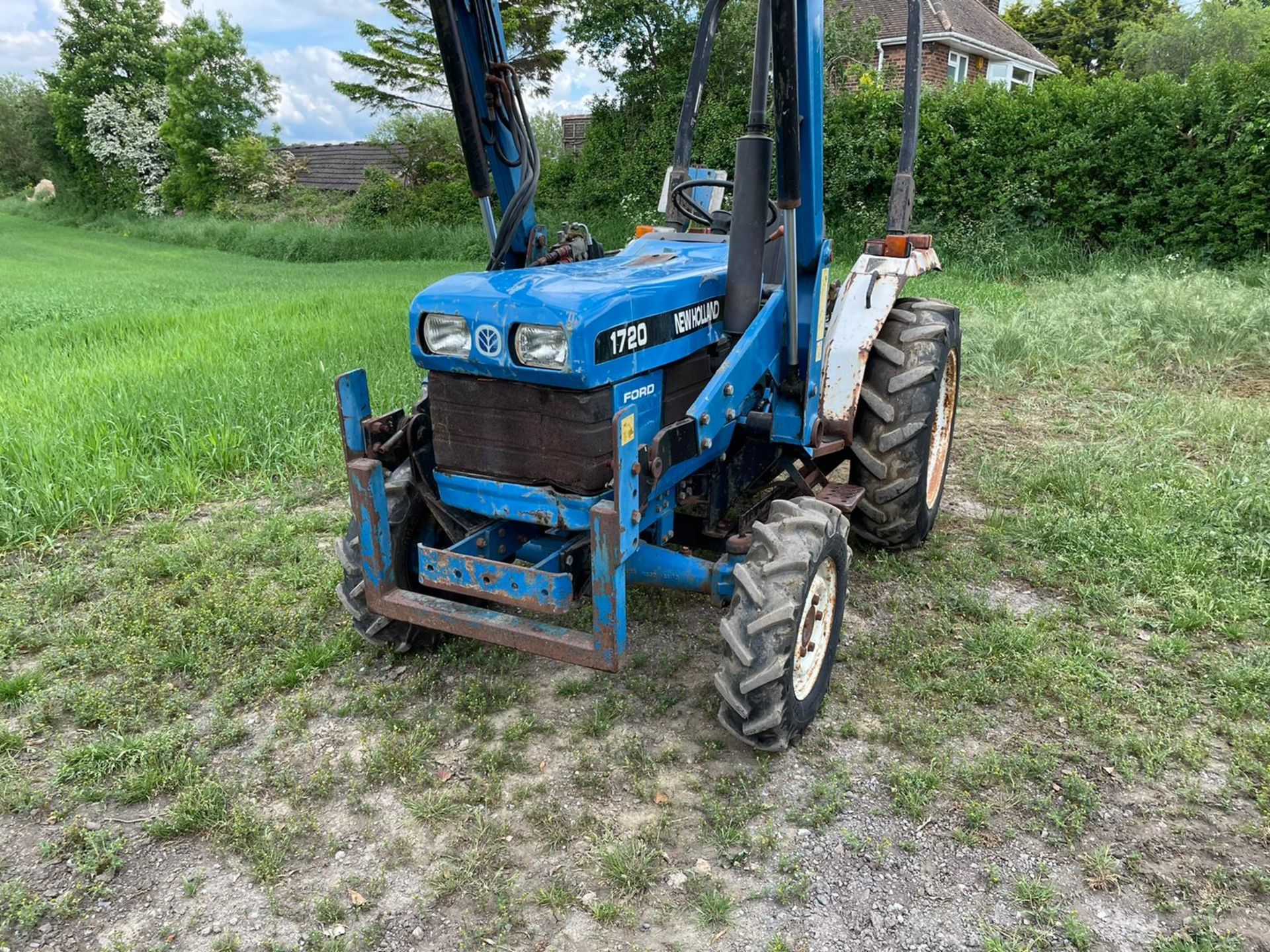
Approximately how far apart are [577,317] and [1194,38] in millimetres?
38876

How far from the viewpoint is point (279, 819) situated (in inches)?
111

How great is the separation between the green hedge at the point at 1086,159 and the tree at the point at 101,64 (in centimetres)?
3161

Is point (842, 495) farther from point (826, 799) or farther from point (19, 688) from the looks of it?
point (19, 688)

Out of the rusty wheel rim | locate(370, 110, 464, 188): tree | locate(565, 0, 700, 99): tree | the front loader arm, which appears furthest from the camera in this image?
locate(370, 110, 464, 188): tree

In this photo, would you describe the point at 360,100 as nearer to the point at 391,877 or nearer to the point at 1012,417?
the point at 1012,417

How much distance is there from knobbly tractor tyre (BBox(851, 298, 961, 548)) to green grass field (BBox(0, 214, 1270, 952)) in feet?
1.12

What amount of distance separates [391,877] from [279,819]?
47 centimetres

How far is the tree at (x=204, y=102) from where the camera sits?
3192cm

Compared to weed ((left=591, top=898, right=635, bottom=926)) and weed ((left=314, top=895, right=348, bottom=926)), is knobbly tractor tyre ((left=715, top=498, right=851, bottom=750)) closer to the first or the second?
weed ((left=591, top=898, right=635, bottom=926))

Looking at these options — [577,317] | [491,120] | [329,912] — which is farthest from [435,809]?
[491,120]

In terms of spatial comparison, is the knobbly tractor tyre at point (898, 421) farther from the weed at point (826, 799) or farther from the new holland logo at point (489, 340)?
the new holland logo at point (489, 340)

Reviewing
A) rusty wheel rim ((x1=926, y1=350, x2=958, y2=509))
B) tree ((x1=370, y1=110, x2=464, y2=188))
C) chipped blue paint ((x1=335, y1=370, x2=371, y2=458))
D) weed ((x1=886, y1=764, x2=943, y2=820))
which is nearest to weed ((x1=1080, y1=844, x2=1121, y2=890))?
weed ((x1=886, y1=764, x2=943, y2=820))

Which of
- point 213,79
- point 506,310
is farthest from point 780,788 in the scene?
point 213,79

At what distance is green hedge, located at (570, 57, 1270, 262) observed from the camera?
457 inches
